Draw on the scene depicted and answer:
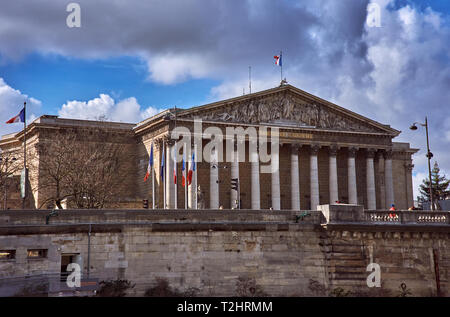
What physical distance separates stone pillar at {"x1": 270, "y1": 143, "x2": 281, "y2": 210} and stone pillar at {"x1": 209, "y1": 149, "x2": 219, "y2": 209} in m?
5.92

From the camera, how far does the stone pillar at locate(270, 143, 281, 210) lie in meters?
59.7

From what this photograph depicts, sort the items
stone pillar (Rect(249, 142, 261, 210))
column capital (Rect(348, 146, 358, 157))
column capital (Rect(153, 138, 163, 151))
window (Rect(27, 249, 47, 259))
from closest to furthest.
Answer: window (Rect(27, 249, 47, 259))
column capital (Rect(153, 138, 163, 151))
stone pillar (Rect(249, 142, 261, 210))
column capital (Rect(348, 146, 358, 157))

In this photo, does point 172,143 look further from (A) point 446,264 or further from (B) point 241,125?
(A) point 446,264

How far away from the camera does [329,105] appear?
2475 inches

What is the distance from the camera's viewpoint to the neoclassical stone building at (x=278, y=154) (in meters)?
57.7

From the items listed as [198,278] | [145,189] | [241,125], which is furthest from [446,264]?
[145,189]

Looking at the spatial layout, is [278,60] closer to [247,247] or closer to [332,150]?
[332,150]

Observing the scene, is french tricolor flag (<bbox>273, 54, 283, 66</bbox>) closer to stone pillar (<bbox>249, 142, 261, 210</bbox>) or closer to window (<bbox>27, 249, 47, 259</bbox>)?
stone pillar (<bbox>249, 142, 261, 210</bbox>)

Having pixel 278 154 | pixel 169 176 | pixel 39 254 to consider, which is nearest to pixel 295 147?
pixel 278 154

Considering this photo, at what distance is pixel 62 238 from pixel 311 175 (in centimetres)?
3753

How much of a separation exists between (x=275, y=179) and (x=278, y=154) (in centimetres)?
255

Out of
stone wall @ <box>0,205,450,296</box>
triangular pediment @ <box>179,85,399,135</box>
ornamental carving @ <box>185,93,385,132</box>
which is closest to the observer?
stone wall @ <box>0,205,450,296</box>

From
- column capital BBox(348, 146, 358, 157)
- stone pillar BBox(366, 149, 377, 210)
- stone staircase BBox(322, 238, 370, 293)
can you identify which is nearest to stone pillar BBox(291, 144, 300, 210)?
column capital BBox(348, 146, 358, 157)

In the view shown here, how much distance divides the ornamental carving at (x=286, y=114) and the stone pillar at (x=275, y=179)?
11.2 feet
